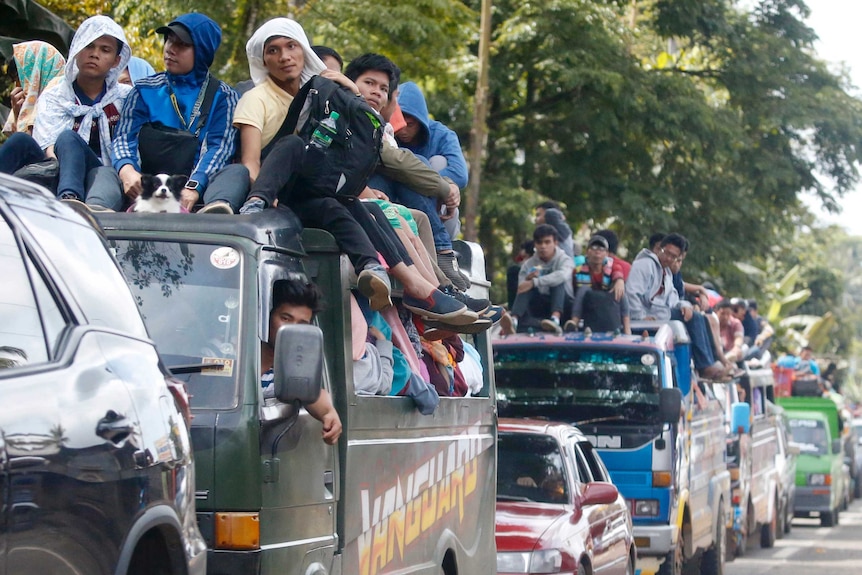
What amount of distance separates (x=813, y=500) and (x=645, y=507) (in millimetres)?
16291

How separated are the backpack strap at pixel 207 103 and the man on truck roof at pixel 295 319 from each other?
138 centimetres

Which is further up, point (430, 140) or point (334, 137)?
point (430, 140)

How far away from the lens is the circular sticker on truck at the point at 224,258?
5.65 metres

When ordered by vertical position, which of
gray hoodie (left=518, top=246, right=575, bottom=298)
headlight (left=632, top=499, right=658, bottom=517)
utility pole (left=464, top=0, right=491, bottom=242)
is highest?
utility pole (left=464, top=0, right=491, bottom=242)

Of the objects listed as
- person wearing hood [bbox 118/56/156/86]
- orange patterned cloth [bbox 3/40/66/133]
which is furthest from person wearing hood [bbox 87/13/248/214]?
person wearing hood [bbox 118/56/156/86]

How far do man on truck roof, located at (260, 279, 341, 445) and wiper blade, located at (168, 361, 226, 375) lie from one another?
238 mm

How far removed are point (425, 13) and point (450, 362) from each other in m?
9.00

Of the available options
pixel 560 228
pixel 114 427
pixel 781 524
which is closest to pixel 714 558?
pixel 560 228

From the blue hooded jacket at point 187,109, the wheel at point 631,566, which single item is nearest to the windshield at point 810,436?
the wheel at point 631,566

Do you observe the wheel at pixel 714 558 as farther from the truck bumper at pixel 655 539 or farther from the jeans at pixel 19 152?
the jeans at pixel 19 152

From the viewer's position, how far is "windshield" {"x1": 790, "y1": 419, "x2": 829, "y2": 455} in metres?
29.5

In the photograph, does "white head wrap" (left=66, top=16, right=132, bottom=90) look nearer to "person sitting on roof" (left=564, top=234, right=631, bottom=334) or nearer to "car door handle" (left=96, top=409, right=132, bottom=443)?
"car door handle" (left=96, top=409, right=132, bottom=443)

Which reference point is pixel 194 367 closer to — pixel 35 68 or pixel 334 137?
pixel 334 137

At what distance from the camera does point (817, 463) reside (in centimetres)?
2905
